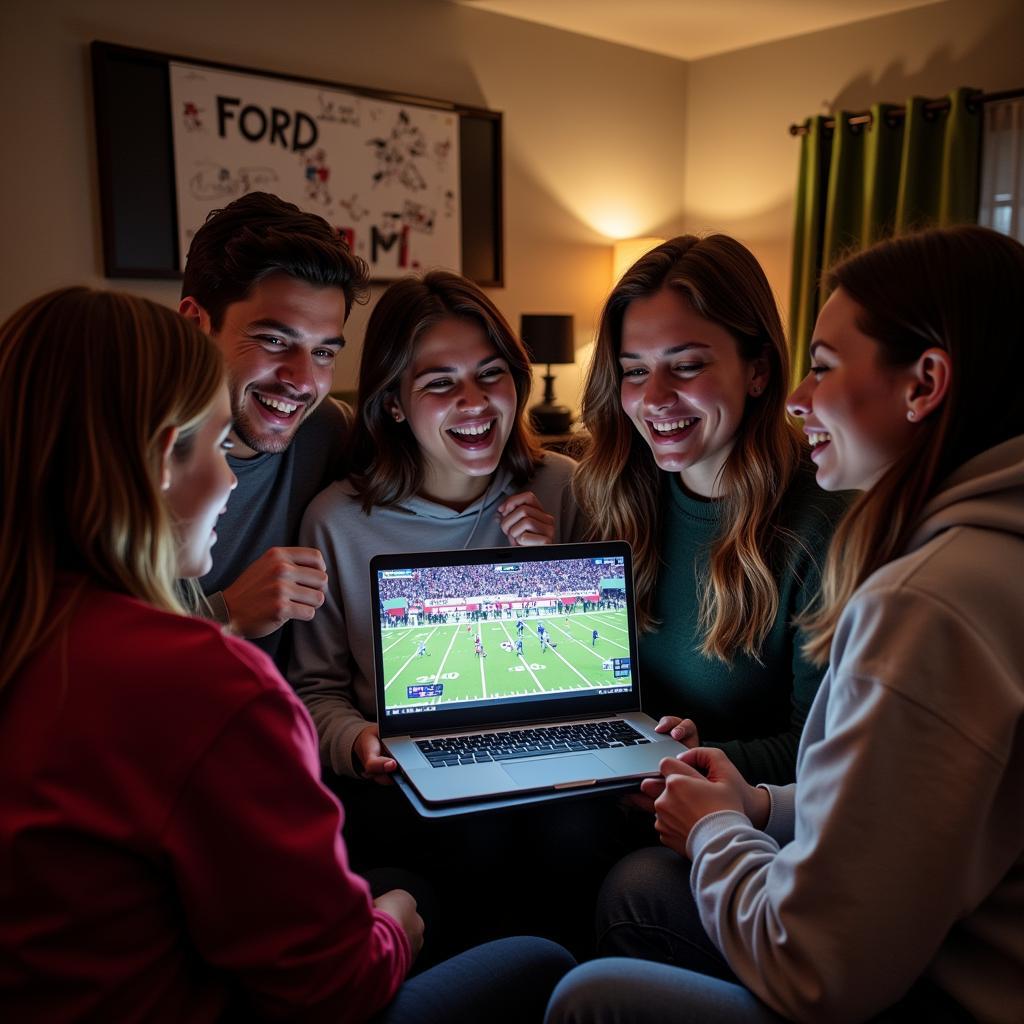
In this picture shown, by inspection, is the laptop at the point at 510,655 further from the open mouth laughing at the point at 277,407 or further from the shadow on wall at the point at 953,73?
the shadow on wall at the point at 953,73

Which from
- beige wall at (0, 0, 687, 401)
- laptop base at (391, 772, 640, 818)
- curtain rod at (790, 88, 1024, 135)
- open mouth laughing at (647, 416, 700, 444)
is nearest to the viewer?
laptop base at (391, 772, 640, 818)

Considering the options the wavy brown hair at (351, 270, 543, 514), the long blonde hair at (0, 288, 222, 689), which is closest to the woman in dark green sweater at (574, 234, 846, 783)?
the wavy brown hair at (351, 270, 543, 514)

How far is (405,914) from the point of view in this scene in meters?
1.12

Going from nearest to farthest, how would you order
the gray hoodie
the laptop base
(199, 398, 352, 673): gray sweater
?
1. the gray hoodie
2. the laptop base
3. (199, 398, 352, 673): gray sweater

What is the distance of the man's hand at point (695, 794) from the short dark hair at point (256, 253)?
106 cm

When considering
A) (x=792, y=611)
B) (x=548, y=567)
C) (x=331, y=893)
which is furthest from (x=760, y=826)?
(x=331, y=893)

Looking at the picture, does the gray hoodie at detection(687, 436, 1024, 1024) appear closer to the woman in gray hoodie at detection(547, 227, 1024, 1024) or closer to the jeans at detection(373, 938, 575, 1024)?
the woman in gray hoodie at detection(547, 227, 1024, 1024)

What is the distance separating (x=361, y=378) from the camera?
1784mm

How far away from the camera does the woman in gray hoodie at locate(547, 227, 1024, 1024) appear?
799 mm

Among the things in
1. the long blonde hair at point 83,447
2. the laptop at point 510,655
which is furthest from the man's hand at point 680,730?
the long blonde hair at point 83,447

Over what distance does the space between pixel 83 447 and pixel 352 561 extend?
0.91 meters

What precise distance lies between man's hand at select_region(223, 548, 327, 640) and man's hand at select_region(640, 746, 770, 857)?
23.6 inches

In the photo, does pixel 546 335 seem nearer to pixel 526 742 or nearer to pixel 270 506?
pixel 270 506

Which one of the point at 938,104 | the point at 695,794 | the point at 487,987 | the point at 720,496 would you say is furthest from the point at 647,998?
the point at 938,104
